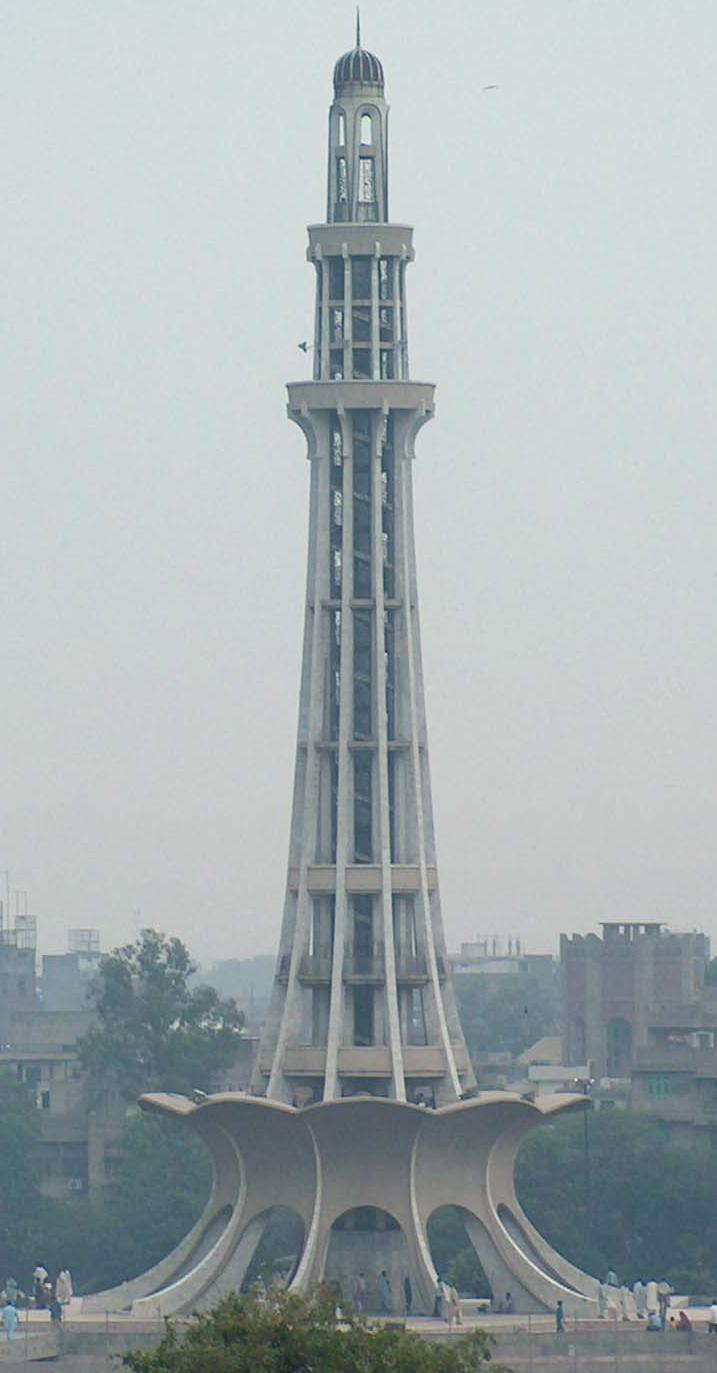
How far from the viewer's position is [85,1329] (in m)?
94.8

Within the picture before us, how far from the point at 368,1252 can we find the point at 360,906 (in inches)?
263

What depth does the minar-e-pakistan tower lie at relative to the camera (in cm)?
9812

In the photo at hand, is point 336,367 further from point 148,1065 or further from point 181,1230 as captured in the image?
point 148,1065

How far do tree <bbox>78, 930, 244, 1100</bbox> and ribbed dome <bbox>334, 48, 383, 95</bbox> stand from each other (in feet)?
135

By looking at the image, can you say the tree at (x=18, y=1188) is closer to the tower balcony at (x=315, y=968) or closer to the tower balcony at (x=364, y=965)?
the tower balcony at (x=315, y=968)

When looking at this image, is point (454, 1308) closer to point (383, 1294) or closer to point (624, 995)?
point (383, 1294)

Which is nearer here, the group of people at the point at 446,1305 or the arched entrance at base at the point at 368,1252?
the group of people at the point at 446,1305

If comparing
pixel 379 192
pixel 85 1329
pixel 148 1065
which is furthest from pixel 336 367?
pixel 148 1065

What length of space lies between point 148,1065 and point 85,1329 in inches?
1824

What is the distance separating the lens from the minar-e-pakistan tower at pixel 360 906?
9812 cm

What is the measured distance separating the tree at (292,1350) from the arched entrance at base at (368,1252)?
33.0 m

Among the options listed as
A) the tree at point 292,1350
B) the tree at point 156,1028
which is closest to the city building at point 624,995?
the tree at point 156,1028

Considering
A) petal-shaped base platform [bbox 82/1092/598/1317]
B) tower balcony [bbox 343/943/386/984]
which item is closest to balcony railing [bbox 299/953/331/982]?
tower balcony [bbox 343/943/386/984]

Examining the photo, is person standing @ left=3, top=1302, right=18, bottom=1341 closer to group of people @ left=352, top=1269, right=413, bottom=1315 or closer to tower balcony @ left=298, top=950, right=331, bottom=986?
group of people @ left=352, top=1269, right=413, bottom=1315
